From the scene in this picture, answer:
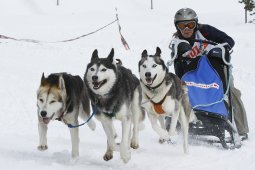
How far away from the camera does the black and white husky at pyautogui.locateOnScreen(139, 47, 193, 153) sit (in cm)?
538

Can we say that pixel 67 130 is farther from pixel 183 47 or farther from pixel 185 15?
pixel 185 15

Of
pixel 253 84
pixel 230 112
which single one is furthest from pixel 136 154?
pixel 253 84

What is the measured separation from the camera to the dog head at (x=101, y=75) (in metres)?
4.34

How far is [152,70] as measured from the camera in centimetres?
530

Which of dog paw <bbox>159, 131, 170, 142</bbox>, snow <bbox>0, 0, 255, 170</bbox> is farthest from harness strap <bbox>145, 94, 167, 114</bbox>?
snow <bbox>0, 0, 255, 170</bbox>

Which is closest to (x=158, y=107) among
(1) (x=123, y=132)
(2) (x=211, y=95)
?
(2) (x=211, y=95)

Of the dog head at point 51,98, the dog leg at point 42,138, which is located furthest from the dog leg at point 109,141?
the dog leg at point 42,138

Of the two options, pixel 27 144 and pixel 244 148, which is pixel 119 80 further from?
pixel 244 148

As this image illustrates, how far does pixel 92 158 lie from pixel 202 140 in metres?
1.89

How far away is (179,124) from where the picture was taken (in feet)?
20.7

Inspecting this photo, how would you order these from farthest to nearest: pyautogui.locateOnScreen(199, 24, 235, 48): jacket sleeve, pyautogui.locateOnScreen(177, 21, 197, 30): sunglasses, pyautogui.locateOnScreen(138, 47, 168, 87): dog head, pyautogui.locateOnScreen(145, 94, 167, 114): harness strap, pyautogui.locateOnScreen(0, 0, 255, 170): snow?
pyautogui.locateOnScreen(199, 24, 235, 48): jacket sleeve
pyautogui.locateOnScreen(177, 21, 197, 30): sunglasses
pyautogui.locateOnScreen(145, 94, 167, 114): harness strap
pyautogui.locateOnScreen(138, 47, 168, 87): dog head
pyautogui.locateOnScreen(0, 0, 255, 170): snow

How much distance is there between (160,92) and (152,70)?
320mm

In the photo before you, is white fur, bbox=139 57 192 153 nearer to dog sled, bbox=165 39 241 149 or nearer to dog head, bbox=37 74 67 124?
dog sled, bbox=165 39 241 149

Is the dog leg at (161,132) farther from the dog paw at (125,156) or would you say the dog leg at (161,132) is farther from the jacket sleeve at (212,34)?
the jacket sleeve at (212,34)
